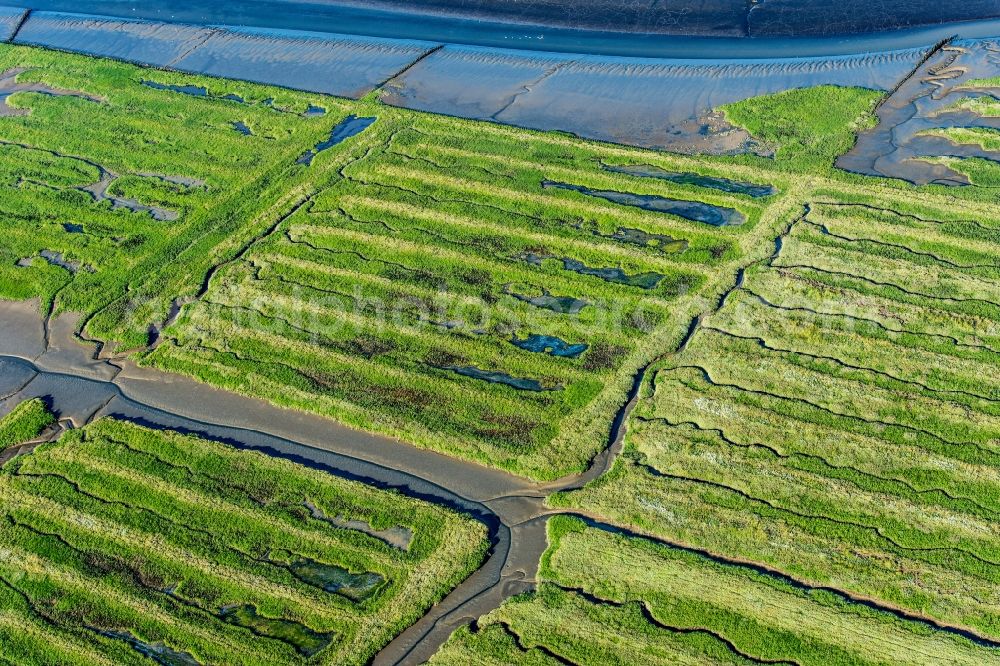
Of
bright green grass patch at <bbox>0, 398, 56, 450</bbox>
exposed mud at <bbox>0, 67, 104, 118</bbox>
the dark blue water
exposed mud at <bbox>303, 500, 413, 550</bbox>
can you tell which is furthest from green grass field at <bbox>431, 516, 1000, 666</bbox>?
exposed mud at <bbox>0, 67, 104, 118</bbox>

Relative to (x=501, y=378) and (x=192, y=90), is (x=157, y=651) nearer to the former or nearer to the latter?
(x=501, y=378)

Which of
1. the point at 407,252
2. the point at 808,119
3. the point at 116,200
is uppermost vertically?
the point at 808,119

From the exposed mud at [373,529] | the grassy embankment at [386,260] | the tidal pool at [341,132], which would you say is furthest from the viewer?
the tidal pool at [341,132]

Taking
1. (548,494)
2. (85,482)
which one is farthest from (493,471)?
(85,482)

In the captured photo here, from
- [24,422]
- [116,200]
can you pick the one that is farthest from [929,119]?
[24,422]

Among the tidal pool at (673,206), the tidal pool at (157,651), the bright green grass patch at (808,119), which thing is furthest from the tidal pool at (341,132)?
the tidal pool at (157,651)

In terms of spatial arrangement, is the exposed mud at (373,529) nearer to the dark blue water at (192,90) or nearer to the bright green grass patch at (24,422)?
the bright green grass patch at (24,422)
